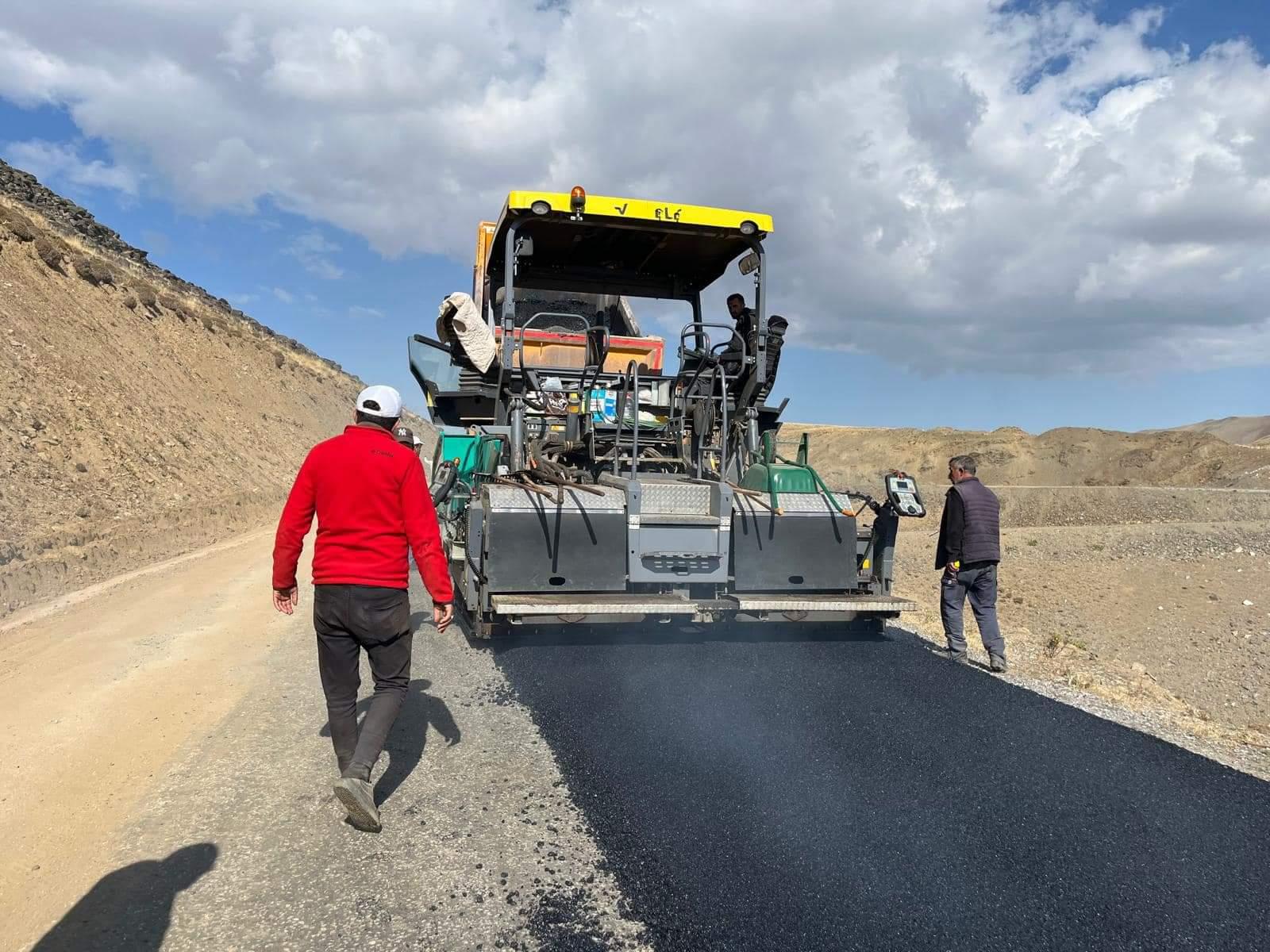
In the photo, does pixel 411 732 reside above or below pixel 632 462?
below

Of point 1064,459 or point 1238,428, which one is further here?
point 1238,428

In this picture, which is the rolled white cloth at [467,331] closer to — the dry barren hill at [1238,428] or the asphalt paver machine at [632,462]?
the asphalt paver machine at [632,462]

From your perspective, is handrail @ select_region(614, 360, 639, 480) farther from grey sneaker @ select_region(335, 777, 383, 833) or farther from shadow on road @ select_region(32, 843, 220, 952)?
shadow on road @ select_region(32, 843, 220, 952)

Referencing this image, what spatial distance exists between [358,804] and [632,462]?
11.1 feet

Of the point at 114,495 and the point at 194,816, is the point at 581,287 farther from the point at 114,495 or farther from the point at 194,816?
the point at 114,495

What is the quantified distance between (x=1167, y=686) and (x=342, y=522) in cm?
897

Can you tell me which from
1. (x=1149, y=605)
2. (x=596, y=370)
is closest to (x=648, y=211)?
(x=596, y=370)

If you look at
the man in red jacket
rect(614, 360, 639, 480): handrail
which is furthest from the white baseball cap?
rect(614, 360, 639, 480): handrail

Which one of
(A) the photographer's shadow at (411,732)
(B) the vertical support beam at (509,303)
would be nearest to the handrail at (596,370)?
(B) the vertical support beam at (509,303)

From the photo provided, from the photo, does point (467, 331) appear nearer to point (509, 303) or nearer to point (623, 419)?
point (509, 303)

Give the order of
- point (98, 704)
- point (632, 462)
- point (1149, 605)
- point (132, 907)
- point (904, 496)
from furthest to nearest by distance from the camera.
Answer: point (1149, 605) → point (632, 462) → point (904, 496) → point (98, 704) → point (132, 907)

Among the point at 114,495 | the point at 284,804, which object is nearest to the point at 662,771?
the point at 284,804

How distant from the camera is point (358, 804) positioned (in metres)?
3.35

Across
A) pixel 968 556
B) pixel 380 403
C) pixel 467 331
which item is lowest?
pixel 968 556
